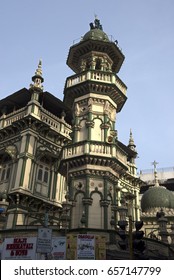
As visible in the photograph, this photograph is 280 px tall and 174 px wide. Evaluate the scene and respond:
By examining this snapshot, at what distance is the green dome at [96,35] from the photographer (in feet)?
100

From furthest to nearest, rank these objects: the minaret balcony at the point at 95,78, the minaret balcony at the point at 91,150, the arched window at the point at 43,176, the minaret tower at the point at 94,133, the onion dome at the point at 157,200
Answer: the onion dome at the point at 157,200, the arched window at the point at 43,176, the minaret balcony at the point at 95,78, the minaret balcony at the point at 91,150, the minaret tower at the point at 94,133

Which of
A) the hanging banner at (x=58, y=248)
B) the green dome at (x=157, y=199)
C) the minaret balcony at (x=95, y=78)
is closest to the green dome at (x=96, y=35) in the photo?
the minaret balcony at (x=95, y=78)

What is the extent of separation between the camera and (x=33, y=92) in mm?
30766

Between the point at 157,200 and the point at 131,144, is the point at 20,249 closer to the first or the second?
the point at 157,200

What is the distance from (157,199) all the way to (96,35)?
22.4 metres

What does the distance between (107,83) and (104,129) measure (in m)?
4.17

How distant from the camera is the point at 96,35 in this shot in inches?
1233

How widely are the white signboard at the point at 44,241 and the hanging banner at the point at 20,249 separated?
2.60 m

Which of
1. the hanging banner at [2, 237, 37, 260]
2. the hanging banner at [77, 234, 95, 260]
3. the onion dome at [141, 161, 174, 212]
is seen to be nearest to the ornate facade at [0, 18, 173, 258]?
the hanging banner at [77, 234, 95, 260]

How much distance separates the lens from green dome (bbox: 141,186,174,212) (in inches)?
1636

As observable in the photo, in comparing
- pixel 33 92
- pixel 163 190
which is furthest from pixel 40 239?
pixel 163 190

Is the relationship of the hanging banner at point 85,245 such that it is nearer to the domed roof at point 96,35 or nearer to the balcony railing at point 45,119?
the balcony railing at point 45,119

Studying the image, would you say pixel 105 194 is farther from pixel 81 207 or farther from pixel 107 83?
pixel 107 83

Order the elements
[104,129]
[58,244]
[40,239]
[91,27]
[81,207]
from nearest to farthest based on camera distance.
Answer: [40,239] → [58,244] → [81,207] → [104,129] → [91,27]
